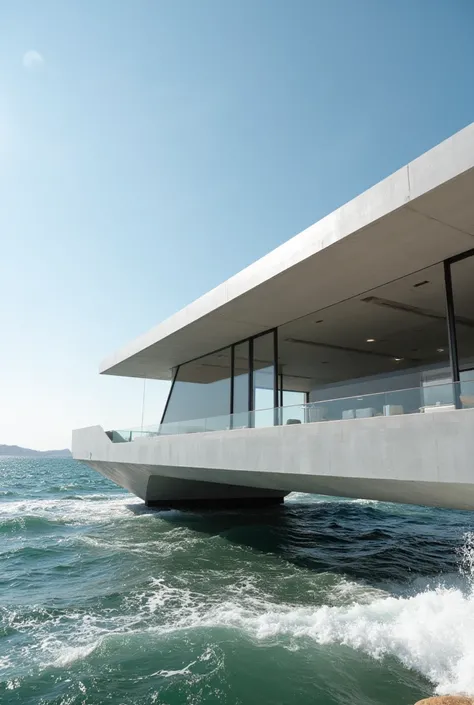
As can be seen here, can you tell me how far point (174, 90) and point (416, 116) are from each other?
517cm

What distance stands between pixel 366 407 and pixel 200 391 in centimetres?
1104

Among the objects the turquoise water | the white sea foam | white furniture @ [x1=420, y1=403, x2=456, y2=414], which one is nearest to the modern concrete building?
white furniture @ [x1=420, y1=403, x2=456, y2=414]

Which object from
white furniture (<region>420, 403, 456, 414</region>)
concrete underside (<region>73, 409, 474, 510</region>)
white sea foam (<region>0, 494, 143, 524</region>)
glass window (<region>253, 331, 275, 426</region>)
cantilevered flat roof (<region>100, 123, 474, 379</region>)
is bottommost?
white sea foam (<region>0, 494, 143, 524</region>)

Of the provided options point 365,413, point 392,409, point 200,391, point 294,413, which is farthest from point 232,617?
point 200,391

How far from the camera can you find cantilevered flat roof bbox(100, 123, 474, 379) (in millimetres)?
6348

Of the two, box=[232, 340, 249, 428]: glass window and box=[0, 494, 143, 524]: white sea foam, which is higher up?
box=[232, 340, 249, 428]: glass window

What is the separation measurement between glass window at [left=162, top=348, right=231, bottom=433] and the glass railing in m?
2.70

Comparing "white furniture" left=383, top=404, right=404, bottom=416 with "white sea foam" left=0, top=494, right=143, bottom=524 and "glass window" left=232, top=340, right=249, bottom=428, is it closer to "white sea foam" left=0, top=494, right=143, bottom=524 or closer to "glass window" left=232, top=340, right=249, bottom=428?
"glass window" left=232, top=340, right=249, bottom=428

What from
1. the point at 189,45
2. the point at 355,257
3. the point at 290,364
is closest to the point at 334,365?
the point at 290,364

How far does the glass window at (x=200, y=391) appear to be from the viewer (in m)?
15.9

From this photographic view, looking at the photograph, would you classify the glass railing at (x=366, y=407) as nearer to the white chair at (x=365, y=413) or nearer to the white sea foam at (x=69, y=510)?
the white chair at (x=365, y=413)

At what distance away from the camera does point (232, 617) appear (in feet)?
24.0

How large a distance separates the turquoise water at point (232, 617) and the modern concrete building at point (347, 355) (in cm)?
182

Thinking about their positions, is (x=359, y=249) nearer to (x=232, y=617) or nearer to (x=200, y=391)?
(x=232, y=617)
